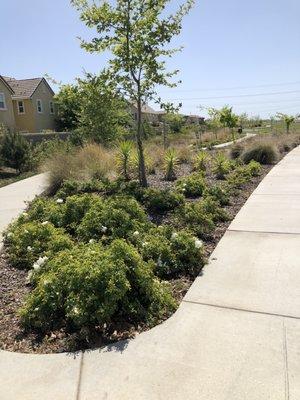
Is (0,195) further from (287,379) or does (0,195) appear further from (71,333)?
(287,379)

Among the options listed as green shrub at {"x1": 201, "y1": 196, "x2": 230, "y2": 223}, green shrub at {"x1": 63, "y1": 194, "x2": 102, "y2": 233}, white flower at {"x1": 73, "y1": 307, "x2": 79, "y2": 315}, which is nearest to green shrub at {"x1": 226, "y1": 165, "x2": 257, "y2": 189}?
green shrub at {"x1": 201, "y1": 196, "x2": 230, "y2": 223}

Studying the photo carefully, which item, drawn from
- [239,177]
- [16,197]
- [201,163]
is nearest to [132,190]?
[16,197]

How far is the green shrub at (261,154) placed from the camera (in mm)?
13164

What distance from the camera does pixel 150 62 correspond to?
830 cm

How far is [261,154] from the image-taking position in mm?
13211

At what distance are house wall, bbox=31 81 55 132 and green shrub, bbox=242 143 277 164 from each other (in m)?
26.1

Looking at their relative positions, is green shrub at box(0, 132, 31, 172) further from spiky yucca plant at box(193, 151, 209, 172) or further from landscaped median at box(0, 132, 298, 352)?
landscaped median at box(0, 132, 298, 352)

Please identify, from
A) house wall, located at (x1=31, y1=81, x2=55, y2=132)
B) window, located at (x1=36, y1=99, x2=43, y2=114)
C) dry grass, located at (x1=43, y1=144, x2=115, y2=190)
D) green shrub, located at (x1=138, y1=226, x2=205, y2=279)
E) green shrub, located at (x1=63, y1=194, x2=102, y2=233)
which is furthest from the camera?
window, located at (x1=36, y1=99, x2=43, y2=114)

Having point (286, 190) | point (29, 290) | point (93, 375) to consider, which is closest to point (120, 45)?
point (286, 190)

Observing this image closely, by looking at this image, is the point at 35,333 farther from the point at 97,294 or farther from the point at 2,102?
the point at 2,102

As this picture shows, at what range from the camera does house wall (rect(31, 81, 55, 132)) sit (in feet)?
115

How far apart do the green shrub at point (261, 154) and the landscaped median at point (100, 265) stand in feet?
17.9

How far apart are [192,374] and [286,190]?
6.68 meters

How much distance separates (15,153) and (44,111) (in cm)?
2337
